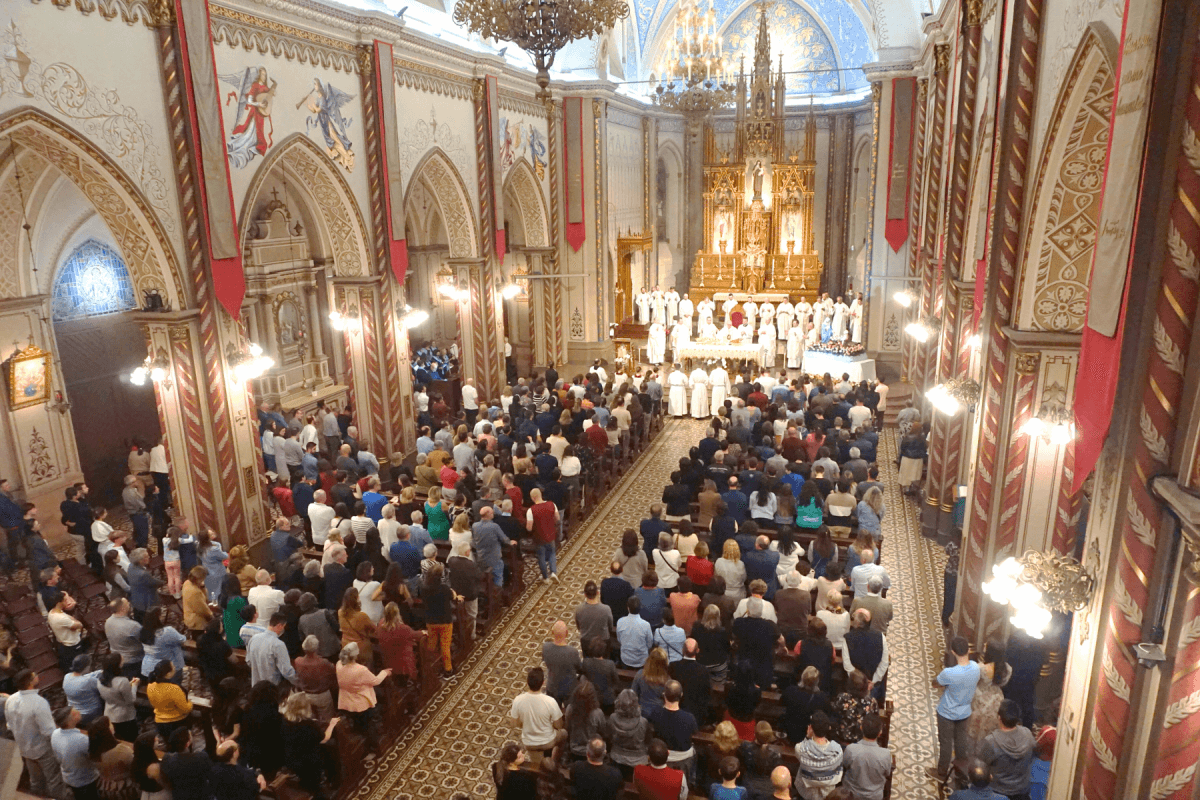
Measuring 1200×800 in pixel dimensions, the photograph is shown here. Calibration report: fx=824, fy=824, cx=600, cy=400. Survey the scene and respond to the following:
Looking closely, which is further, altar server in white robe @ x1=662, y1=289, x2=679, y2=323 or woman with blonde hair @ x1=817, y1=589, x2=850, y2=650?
altar server in white robe @ x1=662, y1=289, x2=679, y2=323

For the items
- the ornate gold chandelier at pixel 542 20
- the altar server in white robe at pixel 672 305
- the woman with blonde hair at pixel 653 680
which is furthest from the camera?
the altar server in white robe at pixel 672 305

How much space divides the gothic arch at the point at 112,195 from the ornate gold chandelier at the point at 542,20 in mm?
4577

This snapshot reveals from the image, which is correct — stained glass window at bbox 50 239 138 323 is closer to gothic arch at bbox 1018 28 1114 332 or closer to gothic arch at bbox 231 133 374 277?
gothic arch at bbox 231 133 374 277

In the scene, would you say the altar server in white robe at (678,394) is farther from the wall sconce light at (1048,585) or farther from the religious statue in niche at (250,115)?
the wall sconce light at (1048,585)

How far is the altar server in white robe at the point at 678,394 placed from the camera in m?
18.3

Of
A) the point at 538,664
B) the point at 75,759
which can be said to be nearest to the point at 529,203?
the point at 538,664

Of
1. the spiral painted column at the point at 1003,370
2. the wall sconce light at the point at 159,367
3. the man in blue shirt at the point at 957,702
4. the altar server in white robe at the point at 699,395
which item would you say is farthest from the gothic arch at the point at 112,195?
the altar server in white robe at the point at 699,395

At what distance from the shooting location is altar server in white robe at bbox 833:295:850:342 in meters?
23.3

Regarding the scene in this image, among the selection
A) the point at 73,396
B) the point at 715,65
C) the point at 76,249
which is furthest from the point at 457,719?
the point at 715,65

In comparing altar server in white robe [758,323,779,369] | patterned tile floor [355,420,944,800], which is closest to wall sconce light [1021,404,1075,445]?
patterned tile floor [355,420,944,800]

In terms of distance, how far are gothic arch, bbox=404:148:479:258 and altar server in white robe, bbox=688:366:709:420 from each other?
5553 millimetres

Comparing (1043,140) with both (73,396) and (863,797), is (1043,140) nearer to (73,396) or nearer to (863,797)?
(863,797)

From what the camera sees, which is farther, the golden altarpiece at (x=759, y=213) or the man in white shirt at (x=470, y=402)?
the golden altarpiece at (x=759, y=213)

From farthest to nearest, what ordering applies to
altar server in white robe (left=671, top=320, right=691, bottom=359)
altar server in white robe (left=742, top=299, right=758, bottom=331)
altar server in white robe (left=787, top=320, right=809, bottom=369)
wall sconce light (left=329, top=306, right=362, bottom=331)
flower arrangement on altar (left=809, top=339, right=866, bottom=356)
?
altar server in white robe (left=742, top=299, right=758, bottom=331) < altar server in white robe (left=787, top=320, right=809, bottom=369) < altar server in white robe (left=671, top=320, right=691, bottom=359) < flower arrangement on altar (left=809, top=339, right=866, bottom=356) < wall sconce light (left=329, top=306, right=362, bottom=331)
